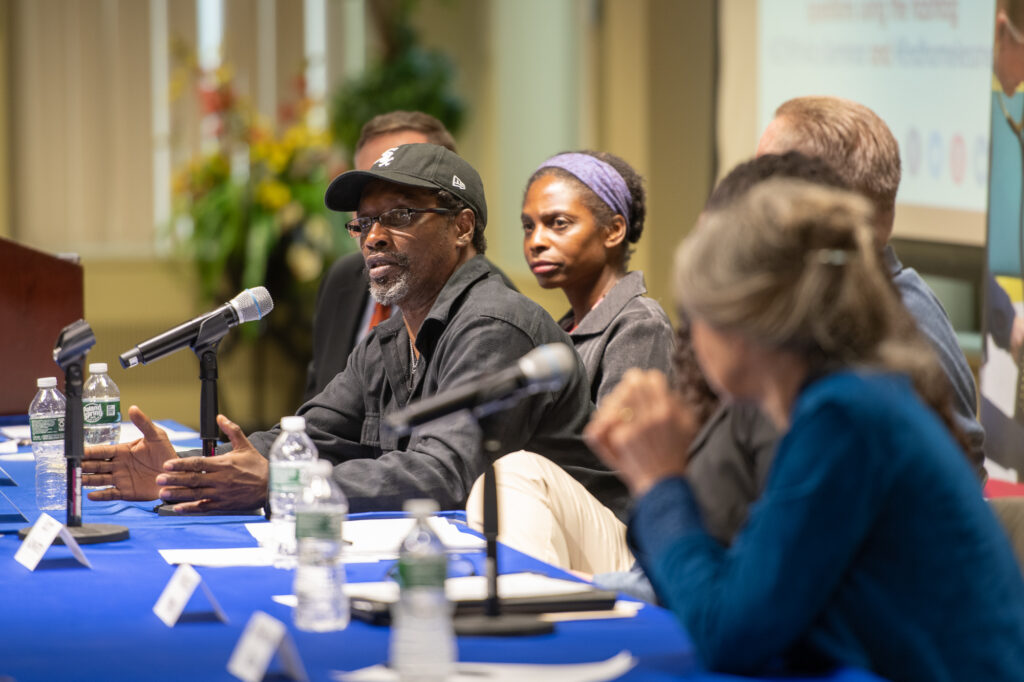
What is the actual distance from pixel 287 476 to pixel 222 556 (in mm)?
149

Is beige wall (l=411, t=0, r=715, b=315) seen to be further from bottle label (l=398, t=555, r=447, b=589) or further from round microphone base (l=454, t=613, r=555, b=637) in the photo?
bottle label (l=398, t=555, r=447, b=589)

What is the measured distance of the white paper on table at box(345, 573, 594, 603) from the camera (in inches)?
62.1

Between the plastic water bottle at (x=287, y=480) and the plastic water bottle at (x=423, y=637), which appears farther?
the plastic water bottle at (x=287, y=480)

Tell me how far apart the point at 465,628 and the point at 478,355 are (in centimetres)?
106

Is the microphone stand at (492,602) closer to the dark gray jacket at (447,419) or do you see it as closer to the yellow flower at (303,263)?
the dark gray jacket at (447,419)

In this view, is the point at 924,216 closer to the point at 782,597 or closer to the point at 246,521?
the point at 246,521

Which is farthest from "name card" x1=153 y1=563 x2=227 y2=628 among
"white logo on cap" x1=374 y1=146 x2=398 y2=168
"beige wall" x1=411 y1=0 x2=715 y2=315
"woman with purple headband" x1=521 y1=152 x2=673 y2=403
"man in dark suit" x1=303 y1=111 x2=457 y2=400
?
"beige wall" x1=411 y1=0 x2=715 y2=315

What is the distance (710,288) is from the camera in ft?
4.17

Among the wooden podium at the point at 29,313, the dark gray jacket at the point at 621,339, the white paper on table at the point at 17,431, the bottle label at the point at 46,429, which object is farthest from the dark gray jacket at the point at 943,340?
the wooden podium at the point at 29,313

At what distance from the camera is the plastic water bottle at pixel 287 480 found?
1887mm

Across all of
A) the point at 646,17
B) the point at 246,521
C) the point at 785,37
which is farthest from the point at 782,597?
the point at 646,17

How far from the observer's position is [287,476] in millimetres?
1921

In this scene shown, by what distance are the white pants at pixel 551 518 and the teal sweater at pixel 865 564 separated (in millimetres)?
845

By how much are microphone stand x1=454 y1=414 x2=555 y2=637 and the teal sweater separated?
214 millimetres
